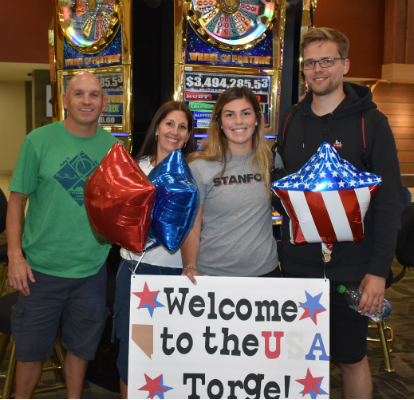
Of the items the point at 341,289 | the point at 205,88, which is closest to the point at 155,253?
the point at 341,289

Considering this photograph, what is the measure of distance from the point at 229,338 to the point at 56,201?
0.90 meters

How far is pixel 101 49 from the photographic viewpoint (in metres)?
2.89

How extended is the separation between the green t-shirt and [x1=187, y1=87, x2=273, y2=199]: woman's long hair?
50 cm

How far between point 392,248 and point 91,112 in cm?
131

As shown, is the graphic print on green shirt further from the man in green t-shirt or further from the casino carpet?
the casino carpet

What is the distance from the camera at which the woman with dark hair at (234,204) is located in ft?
5.29

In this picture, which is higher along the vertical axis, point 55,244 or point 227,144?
point 227,144

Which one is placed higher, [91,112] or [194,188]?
[91,112]

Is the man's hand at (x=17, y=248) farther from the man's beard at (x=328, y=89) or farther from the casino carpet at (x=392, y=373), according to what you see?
the man's beard at (x=328, y=89)

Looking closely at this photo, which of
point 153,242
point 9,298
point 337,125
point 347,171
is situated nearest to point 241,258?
point 153,242

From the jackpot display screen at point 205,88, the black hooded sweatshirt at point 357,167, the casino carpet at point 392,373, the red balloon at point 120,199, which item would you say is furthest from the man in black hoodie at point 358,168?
the jackpot display screen at point 205,88

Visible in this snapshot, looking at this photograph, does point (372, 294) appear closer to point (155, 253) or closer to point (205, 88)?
point (155, 253)

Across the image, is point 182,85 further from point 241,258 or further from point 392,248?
point 392,248

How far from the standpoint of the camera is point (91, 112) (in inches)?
71.7
